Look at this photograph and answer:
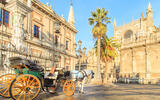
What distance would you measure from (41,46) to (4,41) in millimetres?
6311

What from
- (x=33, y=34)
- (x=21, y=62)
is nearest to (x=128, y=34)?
(x=33, y=34)

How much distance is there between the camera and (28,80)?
5469mm

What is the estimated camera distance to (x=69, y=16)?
3197 centimetres

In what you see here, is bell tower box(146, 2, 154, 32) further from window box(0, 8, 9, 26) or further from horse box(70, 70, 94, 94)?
horse box(70, 70, 94, 94)

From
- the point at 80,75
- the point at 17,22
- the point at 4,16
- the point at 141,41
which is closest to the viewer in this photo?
the point at 80,75

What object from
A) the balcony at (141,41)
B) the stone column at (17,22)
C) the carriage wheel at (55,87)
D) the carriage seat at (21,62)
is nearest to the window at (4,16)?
the stone column at (17,22)

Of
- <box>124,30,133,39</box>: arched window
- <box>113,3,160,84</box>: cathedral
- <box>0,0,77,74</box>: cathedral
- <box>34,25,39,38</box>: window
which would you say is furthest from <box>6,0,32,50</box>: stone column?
<box>124,30,133,39</box>: arched window

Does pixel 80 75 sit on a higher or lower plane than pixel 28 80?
lower

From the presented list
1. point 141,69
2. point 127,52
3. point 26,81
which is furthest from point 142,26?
point 26,81

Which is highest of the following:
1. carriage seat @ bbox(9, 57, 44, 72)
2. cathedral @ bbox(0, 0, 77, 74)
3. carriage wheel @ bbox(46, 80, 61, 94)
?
cathedral @ bbox(0, 0, 77, 74)

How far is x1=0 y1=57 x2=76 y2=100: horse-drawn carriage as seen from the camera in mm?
5387

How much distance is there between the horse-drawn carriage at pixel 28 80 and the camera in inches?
212

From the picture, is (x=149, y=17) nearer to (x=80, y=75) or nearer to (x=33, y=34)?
(x=33, y=34)

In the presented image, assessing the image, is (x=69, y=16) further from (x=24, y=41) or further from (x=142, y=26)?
(x=142, y=26)
